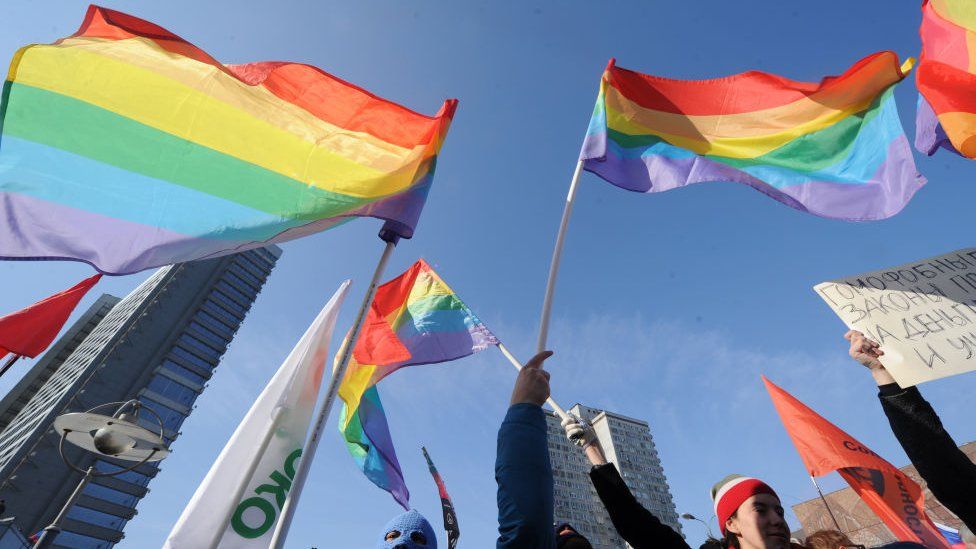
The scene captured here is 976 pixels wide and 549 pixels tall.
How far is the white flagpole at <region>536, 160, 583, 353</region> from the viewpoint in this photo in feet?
9.33

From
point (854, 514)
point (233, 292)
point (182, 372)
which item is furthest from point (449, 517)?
point (233, 292)

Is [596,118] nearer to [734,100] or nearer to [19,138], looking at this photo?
[734,100]

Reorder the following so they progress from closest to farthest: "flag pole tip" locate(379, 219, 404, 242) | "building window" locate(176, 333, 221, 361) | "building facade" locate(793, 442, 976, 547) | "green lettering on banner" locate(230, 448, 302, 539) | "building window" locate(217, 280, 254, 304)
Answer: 1. "green lettering on banner" locate(230, 448, 302, 539)
2. "flag pole tip" locate(379, 219, 404, 242)
3. "building facade" locate(793, 442, 976, 547)
4. "building window" locate(176, 333, 221, 361)
5. "building window" locate(217, 280, 254, 304)

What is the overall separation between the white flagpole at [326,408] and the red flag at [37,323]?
679cm

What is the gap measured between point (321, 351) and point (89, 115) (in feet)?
8.71

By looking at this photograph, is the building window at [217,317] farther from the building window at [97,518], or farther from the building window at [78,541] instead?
the building window at [78,541]

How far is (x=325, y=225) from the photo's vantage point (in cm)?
409

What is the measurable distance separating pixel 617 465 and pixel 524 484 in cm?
7252

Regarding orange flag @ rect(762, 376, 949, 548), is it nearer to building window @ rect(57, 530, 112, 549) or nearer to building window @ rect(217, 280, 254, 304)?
building window @ rect(57, 530, 112, 549)

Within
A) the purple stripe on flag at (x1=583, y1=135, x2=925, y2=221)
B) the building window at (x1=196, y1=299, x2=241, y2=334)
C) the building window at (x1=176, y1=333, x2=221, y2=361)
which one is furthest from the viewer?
the building window at (x1=196, y1=299, x2=241, y2=334)

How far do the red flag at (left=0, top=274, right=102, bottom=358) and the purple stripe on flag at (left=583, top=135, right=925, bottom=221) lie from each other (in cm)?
838

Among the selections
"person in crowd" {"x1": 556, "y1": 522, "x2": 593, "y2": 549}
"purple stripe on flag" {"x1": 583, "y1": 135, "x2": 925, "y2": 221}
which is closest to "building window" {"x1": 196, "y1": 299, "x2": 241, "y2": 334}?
"purple stripe on flag" {"x1": 583, "y1": 135, "x2": 925, "y2": 221}

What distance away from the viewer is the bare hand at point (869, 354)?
280 centimetres

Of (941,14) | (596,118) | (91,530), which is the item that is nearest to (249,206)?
(596,118)
